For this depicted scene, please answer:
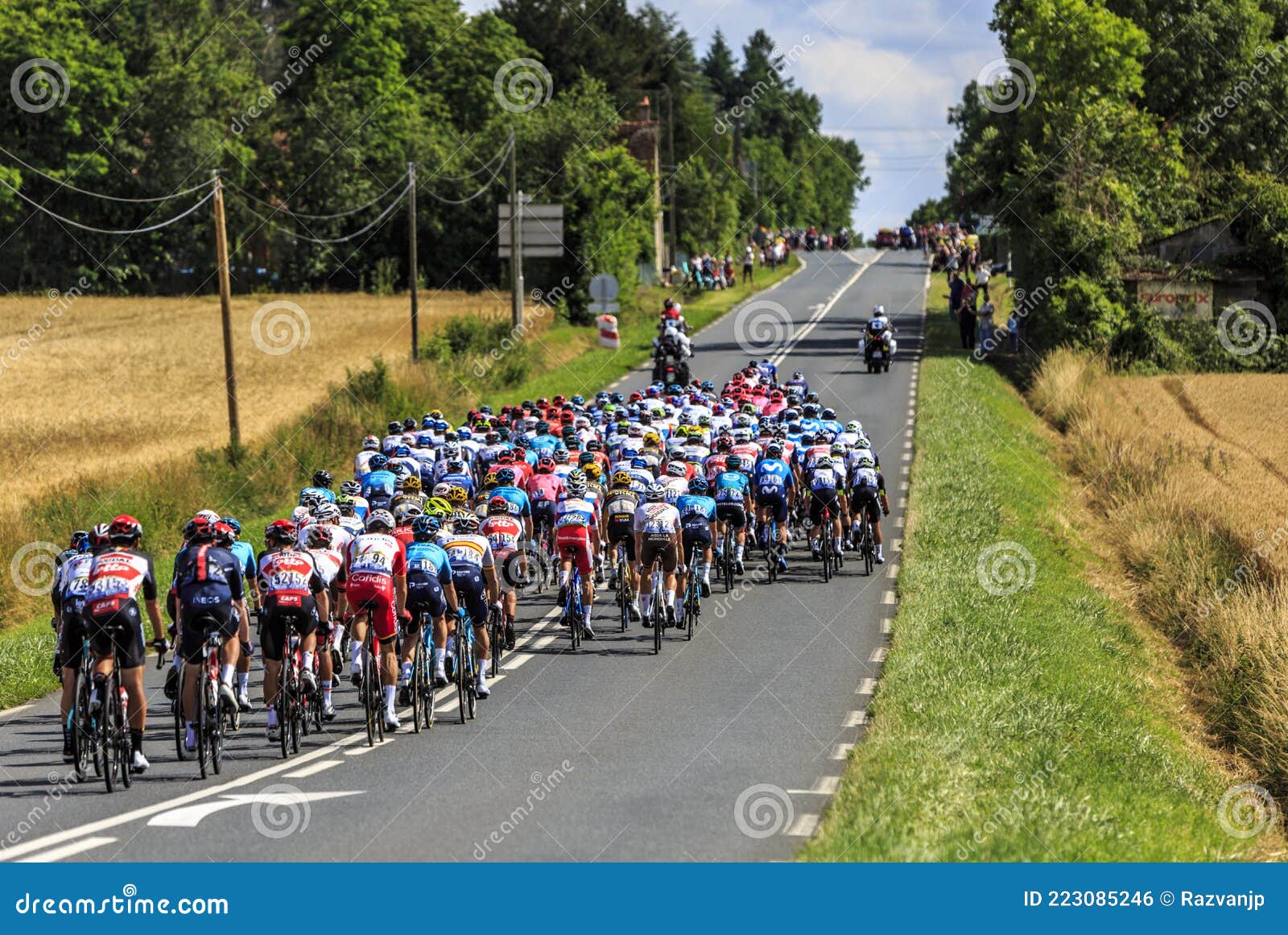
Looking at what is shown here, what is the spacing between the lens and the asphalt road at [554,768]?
11703 mm

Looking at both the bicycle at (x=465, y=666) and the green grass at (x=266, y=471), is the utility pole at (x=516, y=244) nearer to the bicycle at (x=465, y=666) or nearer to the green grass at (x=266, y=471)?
the green grass at (x=266, y=471)

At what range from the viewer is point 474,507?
21.1 m

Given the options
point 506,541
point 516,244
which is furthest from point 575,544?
point 516,244

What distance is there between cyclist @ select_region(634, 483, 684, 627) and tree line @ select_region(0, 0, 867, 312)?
40276 mm

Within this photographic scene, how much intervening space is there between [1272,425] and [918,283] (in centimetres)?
4123

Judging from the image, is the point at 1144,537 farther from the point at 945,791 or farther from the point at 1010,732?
the point at 945,791

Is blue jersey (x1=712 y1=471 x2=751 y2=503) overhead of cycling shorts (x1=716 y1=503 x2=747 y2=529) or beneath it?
overhead

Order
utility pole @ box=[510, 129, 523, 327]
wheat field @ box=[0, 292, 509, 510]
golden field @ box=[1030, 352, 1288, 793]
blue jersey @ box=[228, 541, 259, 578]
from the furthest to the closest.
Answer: utility pole @ box=[510, 129, 523, 327] < wheat field @ box=[0, 292, 509, 510] < golden field @ box=[1030, 352, 1288, 793] < blue jersey @ box=[228, 541, 259, 578]

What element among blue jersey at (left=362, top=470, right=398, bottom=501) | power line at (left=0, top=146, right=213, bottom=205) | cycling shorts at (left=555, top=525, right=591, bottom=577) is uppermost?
power line at (left=0, top=146, right=213, bottom=205)

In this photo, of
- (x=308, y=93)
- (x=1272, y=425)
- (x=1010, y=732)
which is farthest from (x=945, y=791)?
(x=308, y=93)

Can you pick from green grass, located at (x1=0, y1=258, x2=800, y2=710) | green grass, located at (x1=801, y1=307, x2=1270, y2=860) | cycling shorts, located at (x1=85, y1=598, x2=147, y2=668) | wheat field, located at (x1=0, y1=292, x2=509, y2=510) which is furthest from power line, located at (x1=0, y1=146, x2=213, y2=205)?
cycling shorts, located at (x1=85, y1=598, x2=147, y2=668)

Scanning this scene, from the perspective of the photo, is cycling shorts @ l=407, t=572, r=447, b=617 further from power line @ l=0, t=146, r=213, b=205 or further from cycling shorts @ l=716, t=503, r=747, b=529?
power line @ l=0, t=146, r=213, b=205

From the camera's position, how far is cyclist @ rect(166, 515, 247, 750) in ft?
45.6

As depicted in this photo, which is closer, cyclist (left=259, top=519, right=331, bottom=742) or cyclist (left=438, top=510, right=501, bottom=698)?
cyclist (left=259, top=519, right=331, bottom=742)
